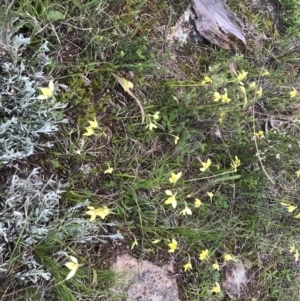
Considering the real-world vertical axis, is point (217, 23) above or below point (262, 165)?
above

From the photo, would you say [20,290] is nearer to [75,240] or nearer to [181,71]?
[75,240]

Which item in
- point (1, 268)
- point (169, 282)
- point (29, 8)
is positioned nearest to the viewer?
point (1, 268)

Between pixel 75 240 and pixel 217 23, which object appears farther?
pixel 217 23

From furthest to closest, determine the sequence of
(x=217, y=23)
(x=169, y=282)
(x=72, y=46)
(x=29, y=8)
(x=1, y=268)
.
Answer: (x=217, y=23)
(x=169, y=282)
(x=72, y=46)
(x=29, y=8)
(x=1, y=268)

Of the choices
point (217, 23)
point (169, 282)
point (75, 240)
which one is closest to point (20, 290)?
point (75, 240)

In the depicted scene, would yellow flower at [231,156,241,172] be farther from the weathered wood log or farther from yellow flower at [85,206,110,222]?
yellow flower at [85,206,110,222]

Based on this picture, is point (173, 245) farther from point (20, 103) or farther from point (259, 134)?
point (20, 103)

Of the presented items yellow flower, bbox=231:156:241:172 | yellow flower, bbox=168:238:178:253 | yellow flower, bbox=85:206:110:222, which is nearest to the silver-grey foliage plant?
yellow flower, bbox=85:206:110:222

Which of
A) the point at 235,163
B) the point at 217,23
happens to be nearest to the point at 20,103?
the point at 235,163
